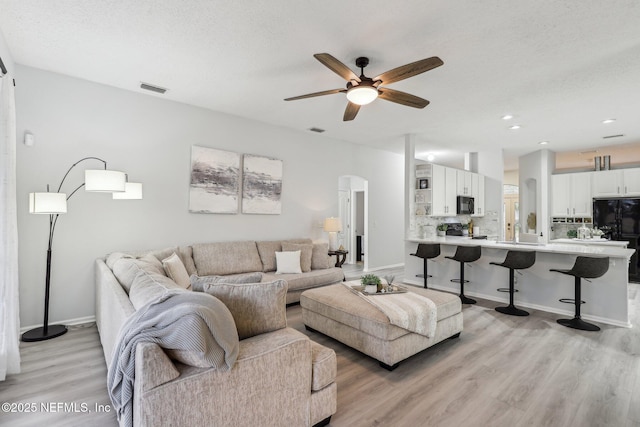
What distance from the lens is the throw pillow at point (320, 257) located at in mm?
5231

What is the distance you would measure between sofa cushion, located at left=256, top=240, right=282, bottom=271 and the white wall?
281 mm

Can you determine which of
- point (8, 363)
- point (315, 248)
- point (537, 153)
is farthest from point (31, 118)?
point (537, 153)

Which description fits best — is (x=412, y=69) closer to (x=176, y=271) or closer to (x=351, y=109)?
(x=351, y=109)

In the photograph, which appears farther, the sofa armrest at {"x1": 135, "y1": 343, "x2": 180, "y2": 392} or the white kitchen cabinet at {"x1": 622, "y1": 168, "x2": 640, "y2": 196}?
the white kitchen cabinet at {"x1": 622, "y1": 168, "x2": 640, "y2": 196}

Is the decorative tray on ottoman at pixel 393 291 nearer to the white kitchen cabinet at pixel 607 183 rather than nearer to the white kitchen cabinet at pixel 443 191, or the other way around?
the white kitchen cabinet at pixel 443 191

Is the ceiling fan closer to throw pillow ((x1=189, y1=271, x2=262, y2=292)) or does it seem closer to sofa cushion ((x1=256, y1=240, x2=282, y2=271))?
throw pillow ((x1=189, y1=271, x2=262, y2=292))

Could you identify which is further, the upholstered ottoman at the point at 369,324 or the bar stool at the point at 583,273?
the bar stool at the point at 583,273

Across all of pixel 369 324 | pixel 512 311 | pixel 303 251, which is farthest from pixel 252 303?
pixel 512 311

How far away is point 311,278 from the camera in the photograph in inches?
181

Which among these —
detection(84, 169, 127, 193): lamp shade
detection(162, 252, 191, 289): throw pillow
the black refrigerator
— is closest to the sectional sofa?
detection(162, 252, 191, 289): throw pillow

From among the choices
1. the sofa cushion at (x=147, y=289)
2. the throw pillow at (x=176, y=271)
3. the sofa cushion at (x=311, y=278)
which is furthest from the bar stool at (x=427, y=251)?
the sofa cushion at (x=147, y=289)

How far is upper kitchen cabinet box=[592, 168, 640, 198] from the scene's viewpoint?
256 inches

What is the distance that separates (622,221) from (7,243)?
32.2ft

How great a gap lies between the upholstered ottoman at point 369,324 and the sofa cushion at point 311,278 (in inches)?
36.2
